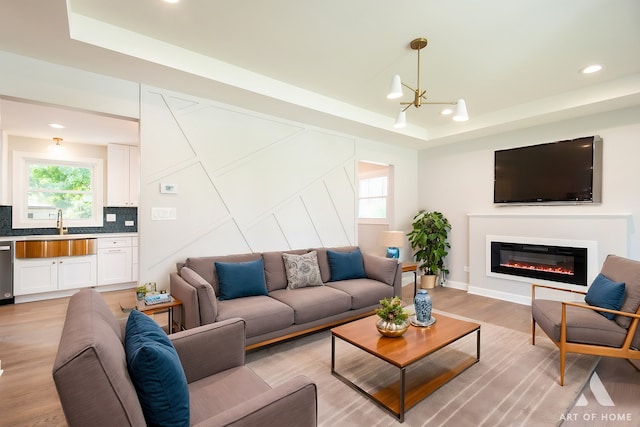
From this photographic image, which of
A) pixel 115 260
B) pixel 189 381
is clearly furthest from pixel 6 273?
pixel 189 381

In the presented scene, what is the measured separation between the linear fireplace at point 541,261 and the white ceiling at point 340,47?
1869 millimetres

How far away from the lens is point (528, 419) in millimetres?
1907

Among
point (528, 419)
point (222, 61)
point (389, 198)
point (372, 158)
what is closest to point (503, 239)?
point (389, 198)

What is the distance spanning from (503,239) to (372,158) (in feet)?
8.01

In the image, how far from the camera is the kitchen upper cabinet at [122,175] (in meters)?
5.32

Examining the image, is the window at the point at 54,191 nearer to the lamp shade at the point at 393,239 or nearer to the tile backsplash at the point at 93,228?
the tile backsplash at the point at 93,228

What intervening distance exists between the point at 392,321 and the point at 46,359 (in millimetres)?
3130

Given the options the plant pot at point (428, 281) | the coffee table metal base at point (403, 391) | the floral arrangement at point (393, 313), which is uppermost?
the floral arrangement at point (393, 313)

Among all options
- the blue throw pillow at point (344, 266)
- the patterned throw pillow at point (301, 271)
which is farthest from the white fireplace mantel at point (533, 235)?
the patterned throw pillow at point (301, 271)

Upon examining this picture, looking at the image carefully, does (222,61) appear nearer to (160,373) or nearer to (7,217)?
(160,373)

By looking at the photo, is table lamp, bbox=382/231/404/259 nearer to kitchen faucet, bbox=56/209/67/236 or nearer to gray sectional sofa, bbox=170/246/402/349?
gray sectional sofa, bbox=170/246/402/349

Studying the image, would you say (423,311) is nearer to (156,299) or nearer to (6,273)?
(156,299)

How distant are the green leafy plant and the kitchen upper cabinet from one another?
204 inches

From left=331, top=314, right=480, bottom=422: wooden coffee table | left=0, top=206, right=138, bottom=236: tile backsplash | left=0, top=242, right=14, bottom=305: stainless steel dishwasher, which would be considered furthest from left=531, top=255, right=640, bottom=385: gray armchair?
left=0, top=242, right=14, bottom=305: stainless steel dishwasher
